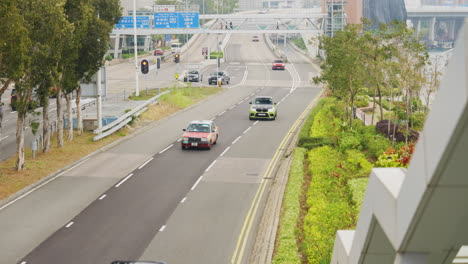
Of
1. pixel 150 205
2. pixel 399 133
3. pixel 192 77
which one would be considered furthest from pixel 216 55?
pixel 150 205

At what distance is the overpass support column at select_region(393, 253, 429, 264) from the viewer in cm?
856

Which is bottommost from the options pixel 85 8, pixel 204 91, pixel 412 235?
pixel 204 91

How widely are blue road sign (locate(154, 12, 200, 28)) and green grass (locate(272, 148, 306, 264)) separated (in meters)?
66.4

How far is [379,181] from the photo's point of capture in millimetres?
9523

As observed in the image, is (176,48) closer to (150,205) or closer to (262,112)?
(262,112)

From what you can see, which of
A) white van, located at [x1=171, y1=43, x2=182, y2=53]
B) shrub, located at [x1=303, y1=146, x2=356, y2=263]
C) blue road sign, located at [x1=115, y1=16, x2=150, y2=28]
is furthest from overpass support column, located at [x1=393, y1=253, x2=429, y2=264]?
white van, located at [x1=171, y1=43, x2=182, y2=53]

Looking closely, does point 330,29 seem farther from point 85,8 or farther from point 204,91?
point 85,8

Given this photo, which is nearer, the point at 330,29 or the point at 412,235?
the point at 412,235

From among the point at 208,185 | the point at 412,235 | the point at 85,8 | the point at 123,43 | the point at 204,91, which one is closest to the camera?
the point at 412,235

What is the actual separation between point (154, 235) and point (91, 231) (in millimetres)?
2187

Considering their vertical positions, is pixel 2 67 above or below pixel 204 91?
above

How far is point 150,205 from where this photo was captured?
25078 mm

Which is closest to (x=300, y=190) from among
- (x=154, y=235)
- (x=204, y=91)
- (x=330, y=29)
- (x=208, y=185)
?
(x=208, y=185)

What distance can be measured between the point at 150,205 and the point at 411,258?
57.3ft
